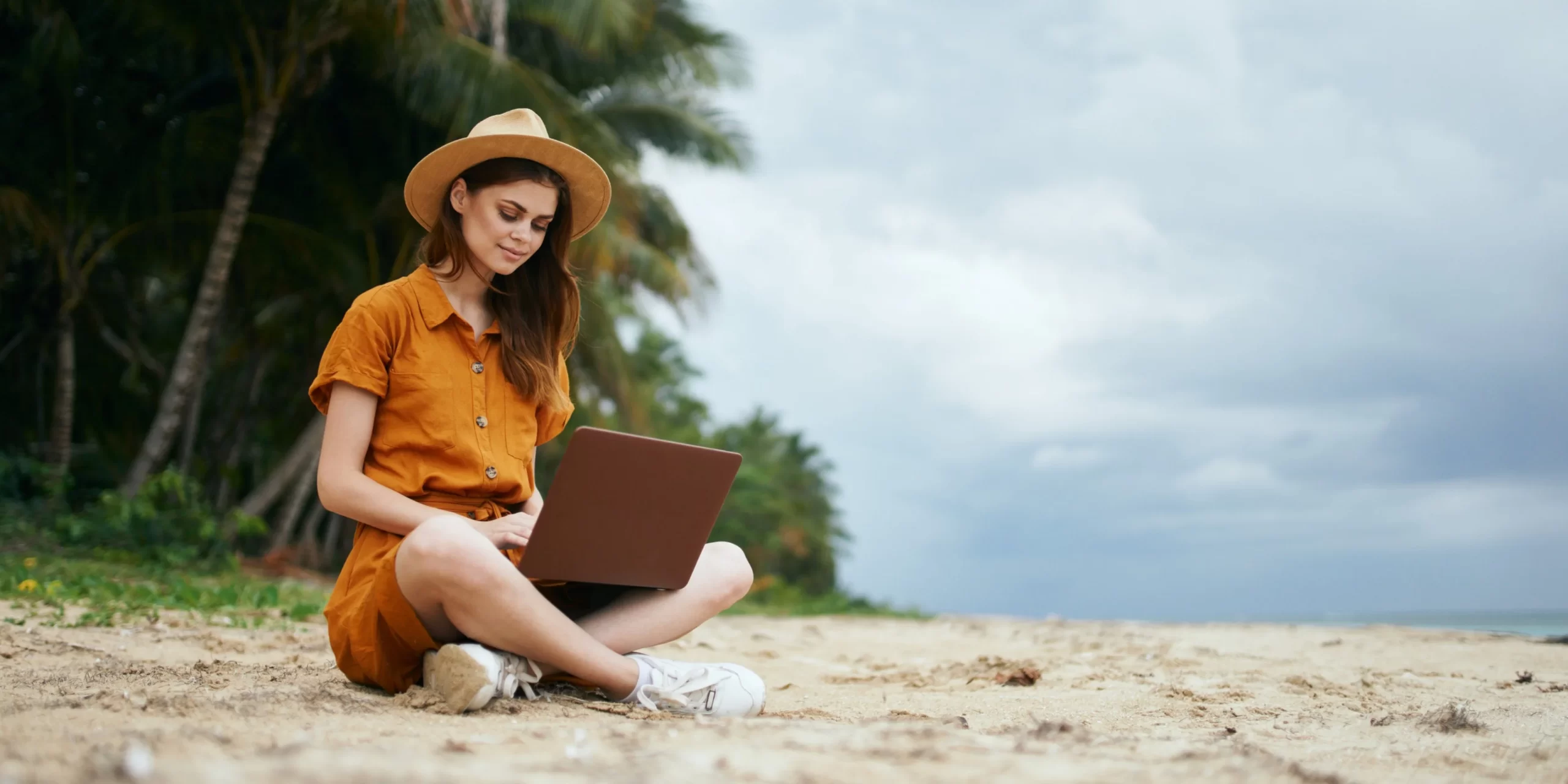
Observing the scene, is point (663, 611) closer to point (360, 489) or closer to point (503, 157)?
point (360, 489)

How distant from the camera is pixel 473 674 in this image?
7.14 feet

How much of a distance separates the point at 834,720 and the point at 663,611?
1.51 ft

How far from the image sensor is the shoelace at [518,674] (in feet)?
7.53

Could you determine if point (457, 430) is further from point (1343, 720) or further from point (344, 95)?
point (344, 95)

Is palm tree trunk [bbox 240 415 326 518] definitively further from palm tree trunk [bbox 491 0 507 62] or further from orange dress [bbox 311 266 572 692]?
orange dress [bbox 311 266 572 692]

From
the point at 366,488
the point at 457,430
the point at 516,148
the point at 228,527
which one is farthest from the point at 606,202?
the point at 228,527

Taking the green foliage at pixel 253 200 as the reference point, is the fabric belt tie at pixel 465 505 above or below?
below

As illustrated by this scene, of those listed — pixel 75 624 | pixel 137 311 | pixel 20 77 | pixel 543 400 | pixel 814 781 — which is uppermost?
pixel 20 77

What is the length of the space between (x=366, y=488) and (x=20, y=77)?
896 centimetres

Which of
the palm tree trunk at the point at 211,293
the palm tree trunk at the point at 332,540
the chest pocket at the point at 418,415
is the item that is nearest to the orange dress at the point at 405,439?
the chest pocket at the point at 418,415

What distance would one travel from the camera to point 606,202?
2.88m

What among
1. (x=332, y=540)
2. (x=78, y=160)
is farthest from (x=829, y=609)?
(x=78, y=160)

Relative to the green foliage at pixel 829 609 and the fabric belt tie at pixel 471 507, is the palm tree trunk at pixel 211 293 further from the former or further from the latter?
the fabric belt tie at pixel 471 507

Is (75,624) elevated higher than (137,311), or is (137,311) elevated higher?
(137,311)
